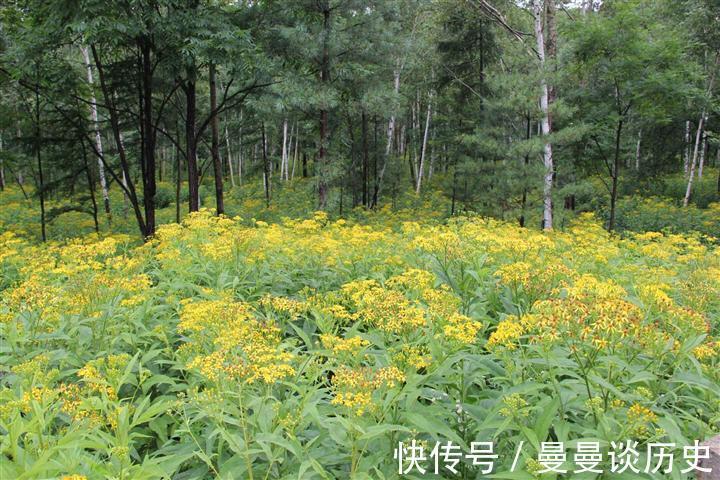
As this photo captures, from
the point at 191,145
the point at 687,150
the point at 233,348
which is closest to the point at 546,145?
the point at 191,145

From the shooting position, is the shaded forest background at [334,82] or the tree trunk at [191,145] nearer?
the shaded forest background at [334,82]

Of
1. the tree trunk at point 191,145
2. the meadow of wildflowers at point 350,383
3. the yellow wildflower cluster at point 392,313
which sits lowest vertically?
the meadow of wildflowers at point 350,383

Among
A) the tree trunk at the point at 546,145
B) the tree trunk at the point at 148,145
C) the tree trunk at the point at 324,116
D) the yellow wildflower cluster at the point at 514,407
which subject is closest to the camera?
the yellow wildflower cluster at the point at 514,407

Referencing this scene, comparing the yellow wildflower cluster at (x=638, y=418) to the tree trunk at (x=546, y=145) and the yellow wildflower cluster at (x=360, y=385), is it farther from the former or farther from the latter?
the tree trunk at (x=546, y=145)

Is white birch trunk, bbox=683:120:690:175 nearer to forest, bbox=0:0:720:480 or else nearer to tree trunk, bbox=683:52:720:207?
tree trunk, bbox=683:52:720:207

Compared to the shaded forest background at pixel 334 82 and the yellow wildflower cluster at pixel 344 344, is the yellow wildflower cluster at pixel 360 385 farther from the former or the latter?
the shaded forest background at pixel 334 82

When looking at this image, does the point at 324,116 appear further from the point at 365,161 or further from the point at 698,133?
the point at 698,133

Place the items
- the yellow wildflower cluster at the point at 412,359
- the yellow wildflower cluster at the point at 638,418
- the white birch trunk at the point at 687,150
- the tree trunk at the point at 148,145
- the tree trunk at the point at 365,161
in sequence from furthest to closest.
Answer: the white birch trunk at the point at 687,150
the tree trunk at the point at 365,161
the tree trunk at the point at 148,145
the yellow wildflower cluster at the point at 412,359
the yellow wildflower cluster at the point at 638,418

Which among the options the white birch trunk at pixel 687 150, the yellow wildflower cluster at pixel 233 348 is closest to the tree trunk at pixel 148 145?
the yellow wildflower cluster at pixel 233 348

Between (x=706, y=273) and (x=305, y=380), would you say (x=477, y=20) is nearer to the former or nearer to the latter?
(x=706, y=273)

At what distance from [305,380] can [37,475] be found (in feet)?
4.20

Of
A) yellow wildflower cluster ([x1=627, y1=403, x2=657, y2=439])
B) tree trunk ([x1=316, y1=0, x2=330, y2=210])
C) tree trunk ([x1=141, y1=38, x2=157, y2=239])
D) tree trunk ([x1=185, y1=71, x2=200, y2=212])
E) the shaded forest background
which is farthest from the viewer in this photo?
tree trunk ([x1=316, y1=0, x2=330, y2=210])

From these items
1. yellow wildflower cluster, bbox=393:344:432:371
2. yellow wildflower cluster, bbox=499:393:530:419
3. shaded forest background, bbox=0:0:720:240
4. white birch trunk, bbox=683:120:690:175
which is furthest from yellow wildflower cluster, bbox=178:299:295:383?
white birch trunk, bbox=683:120:690:175

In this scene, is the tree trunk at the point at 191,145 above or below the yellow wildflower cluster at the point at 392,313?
above
